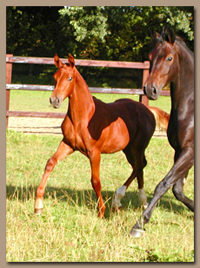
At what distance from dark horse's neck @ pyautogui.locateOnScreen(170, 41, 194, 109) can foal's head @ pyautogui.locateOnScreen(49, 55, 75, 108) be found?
43.9 inches

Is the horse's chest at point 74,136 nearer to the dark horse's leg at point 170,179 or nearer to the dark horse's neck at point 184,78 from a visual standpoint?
the dark horse's leg at point 170,179

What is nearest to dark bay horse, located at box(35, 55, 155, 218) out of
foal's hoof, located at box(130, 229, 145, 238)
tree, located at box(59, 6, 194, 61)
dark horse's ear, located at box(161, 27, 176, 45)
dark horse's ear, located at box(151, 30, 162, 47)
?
foal's hoof, located at box(130, 229, 145, 238)

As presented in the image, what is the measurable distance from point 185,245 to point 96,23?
25.2 feet

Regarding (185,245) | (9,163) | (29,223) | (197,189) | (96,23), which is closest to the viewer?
(185,245)

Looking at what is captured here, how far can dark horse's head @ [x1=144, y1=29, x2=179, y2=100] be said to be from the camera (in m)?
3.41

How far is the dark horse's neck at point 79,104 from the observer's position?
13.5 feet

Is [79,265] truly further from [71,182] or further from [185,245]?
[71,182]

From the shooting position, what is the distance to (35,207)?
13.2 feet

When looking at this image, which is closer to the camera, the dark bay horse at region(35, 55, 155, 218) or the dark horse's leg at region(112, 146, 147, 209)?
the dark bay horse at region(35, 55, 155, 218)

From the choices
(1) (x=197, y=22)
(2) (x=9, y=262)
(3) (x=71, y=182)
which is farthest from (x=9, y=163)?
(1) (x=197, y=22)

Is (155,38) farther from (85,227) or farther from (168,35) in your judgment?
(85,227)

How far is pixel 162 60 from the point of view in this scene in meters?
3.49

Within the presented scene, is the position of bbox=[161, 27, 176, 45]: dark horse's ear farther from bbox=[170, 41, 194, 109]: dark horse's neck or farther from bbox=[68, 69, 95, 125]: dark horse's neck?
bbox=[68, 69, 95, 125]: dark horse's neck

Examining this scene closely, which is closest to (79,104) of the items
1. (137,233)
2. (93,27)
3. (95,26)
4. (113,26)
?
(137,233)
